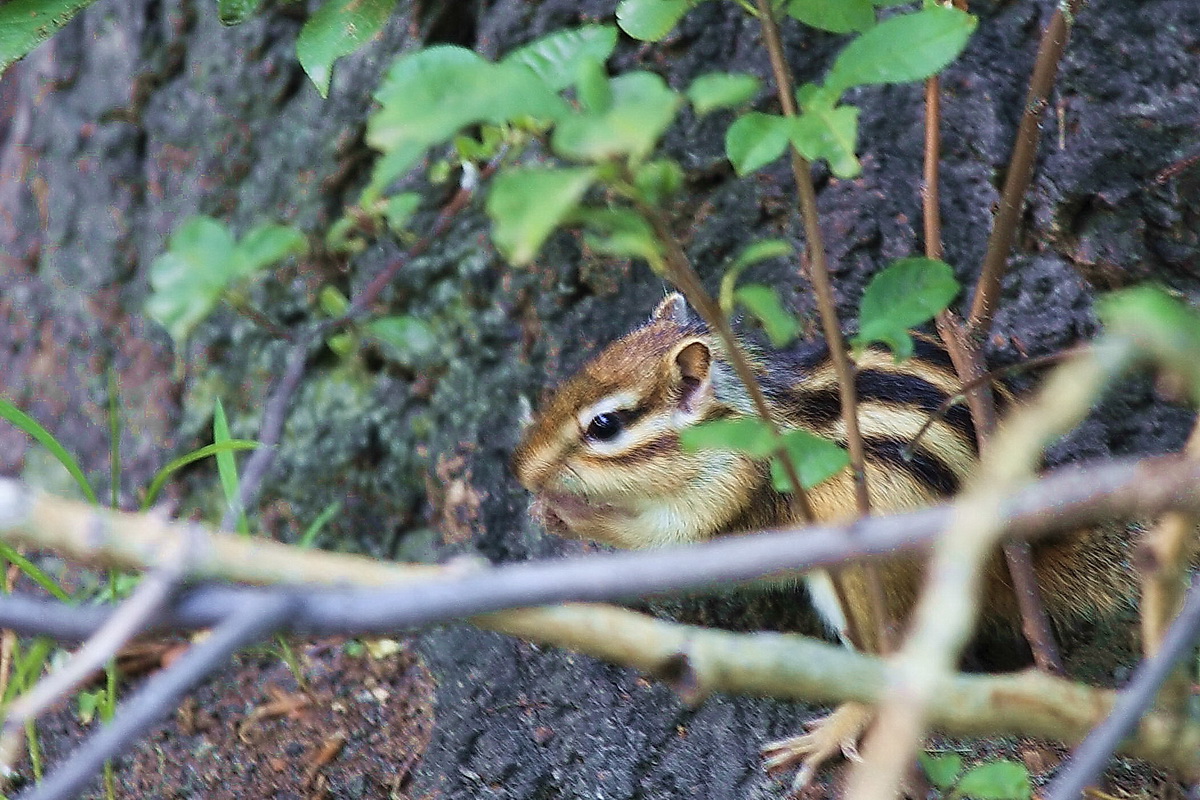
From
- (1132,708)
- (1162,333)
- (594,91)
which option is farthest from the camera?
(594,91)

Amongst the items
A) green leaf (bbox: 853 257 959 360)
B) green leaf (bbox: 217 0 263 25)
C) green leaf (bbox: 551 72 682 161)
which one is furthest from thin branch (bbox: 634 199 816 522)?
green leaf (bbox: 217 0 263 25)

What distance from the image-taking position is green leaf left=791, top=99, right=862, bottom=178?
1577 millimetres

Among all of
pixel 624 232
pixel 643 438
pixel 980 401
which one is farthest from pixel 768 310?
pixel 643 438

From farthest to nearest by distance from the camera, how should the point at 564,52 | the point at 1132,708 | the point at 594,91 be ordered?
the point at 564,52 → the point at 594,91 → the point at 1132,708

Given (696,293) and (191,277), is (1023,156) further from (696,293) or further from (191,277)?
(191,277)

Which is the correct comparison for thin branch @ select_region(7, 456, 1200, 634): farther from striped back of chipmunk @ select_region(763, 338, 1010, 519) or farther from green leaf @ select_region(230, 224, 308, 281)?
striped back of chipmunk @ select_region(763, 338, 1010, 519)

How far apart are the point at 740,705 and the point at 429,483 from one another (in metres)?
1.24

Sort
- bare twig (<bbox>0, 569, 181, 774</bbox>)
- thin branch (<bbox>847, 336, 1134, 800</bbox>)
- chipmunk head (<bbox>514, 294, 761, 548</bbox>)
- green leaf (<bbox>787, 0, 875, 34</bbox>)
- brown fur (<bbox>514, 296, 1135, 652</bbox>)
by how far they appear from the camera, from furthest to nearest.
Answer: chipmunk head (<bbox>514, 294, 761, 548</bbox>) < brown fur (<bbox>514, 296, 1135, 652</bbox>) < green leaf (<bbox>787, 0, 875, 34</bbox>) < bare twig (<bbox>0, 569, 181, 774</bbox>) < thin branch (<bbox>847, 336, 1134, 800</bbox>)

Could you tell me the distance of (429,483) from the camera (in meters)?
3.43

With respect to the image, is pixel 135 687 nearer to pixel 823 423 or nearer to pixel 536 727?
pixel 536 727

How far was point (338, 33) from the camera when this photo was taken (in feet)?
6.46

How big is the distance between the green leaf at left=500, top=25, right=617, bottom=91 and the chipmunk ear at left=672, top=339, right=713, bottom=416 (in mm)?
1271

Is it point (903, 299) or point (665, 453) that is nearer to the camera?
point (903, 299)

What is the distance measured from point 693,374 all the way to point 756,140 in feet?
4.18
